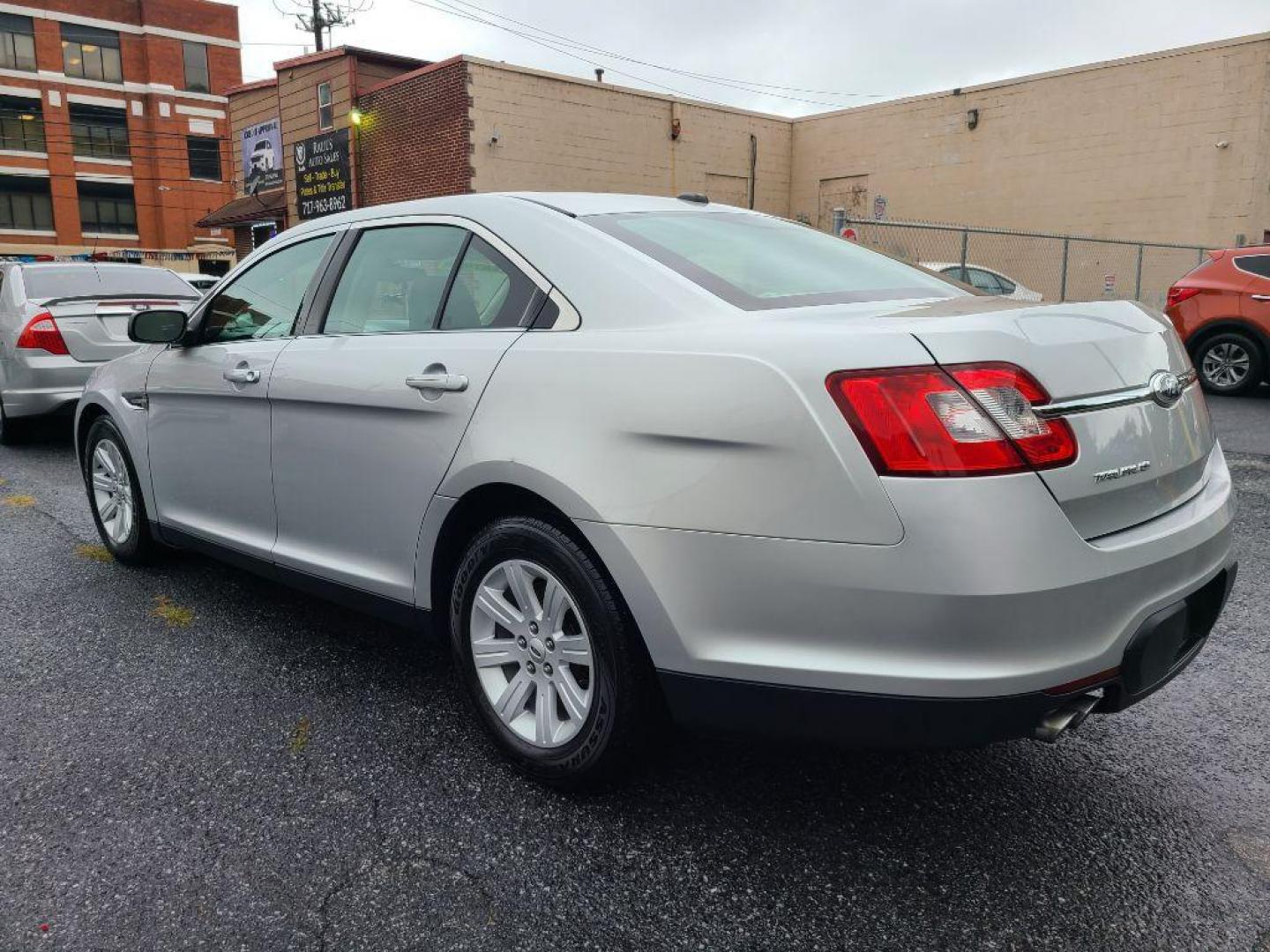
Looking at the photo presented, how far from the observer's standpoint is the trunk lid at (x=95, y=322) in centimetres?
743

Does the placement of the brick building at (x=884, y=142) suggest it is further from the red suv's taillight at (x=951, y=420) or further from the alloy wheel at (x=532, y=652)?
the red suv's taillight at (x=951, y=420)

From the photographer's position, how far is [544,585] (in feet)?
7.90

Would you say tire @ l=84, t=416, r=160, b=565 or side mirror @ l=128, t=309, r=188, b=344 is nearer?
side mirror @ l=128, t=309, r=188, b=344

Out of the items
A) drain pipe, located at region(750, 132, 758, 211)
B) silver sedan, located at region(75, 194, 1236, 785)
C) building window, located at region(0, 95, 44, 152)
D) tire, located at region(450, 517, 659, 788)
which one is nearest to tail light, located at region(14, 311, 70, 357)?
silver sedan, located at region(75, 194, 1236, 785)

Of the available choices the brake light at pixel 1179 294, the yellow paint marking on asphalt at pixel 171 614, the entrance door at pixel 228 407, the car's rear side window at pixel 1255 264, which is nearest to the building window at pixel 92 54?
the brake light at pixel 1179 294

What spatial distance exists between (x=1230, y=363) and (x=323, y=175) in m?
19.1

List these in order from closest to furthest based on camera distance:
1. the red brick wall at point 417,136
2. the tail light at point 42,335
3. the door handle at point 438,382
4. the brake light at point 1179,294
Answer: the door handle at point 438,382 < the tail light at point 42,335 < the brake light at point 1179,294 < the red brick wall at point 417,136

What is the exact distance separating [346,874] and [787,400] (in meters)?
1.43

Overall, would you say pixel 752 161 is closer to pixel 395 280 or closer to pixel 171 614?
pixel 171 614

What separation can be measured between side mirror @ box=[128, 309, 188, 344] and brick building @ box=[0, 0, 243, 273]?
141ft

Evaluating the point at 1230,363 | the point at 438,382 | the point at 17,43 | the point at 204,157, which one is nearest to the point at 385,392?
the point at 438,382

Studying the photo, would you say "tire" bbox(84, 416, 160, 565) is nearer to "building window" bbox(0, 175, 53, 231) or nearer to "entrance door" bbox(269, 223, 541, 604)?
"entrance door" bbox(269, 223, 541, 604)

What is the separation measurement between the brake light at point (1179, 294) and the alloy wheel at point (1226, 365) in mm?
604

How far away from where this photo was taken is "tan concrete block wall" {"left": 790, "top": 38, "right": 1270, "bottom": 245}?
17047 millimetres
